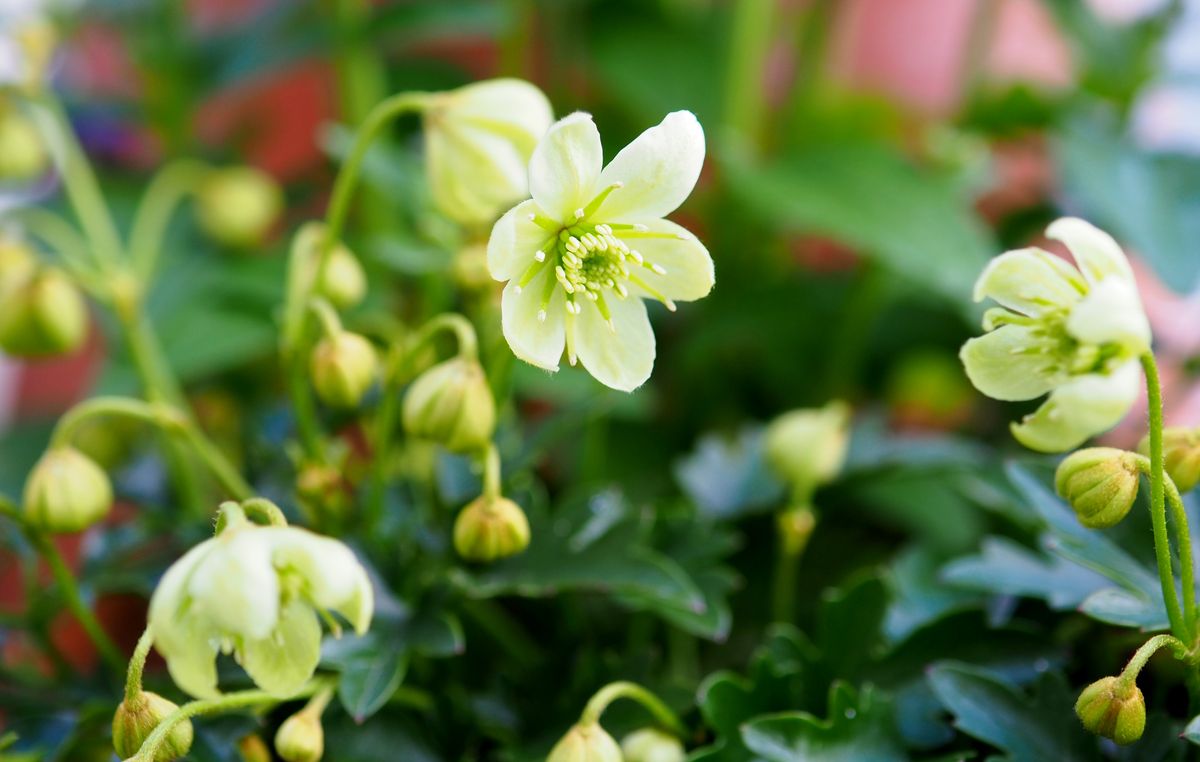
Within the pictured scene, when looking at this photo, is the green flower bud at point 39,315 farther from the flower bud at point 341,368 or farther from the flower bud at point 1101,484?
the flower bud at point 1101,484

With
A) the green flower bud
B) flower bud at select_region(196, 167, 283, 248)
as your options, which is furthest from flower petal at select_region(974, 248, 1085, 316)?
flower bud at select_region(196, 167, 283, 248)

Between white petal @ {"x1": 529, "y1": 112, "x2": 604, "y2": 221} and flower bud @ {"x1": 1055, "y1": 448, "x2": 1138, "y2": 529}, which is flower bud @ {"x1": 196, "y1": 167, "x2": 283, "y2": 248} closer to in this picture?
white petal @ {"x1": 529, "y1": 112, "x2": 604, "y2": 221}

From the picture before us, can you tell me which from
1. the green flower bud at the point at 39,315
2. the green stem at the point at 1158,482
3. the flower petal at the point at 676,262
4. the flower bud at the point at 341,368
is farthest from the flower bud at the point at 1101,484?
the green flower bud at the point at 39,315

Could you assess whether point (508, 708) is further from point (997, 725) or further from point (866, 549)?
point (866, 549)

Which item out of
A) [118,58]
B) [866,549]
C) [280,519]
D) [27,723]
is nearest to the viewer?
[280,519]

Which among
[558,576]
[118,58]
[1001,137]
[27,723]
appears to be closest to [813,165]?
[1001,137]
